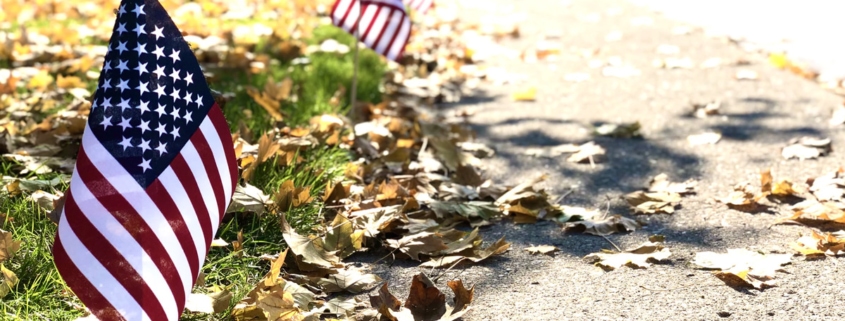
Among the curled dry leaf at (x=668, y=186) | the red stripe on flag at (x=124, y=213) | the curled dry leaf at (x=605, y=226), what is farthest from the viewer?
the curled dry leaf at (x=668, y=186)

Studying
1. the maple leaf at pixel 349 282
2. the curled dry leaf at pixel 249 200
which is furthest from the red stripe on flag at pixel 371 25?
the maple leaf at pixel 349 282

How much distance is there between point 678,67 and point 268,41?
2951mm

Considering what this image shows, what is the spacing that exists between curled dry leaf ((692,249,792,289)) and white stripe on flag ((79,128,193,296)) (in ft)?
5.16

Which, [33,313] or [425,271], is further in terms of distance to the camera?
[425,271]

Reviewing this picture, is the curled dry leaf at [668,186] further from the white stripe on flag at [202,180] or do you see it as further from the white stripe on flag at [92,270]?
the white stripe on flag at [92,270]

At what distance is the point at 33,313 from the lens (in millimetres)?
2090

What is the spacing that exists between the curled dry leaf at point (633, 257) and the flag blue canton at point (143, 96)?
1.39 metres

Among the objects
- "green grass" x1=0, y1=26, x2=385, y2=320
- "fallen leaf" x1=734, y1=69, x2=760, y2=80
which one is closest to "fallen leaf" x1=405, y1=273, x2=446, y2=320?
"green grass" x1=0, y1=26, x2=385, y2=320

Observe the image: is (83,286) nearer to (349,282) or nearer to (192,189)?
(192,189)

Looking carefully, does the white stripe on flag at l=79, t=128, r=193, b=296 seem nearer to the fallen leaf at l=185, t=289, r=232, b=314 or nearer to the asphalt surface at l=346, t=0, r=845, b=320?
the fallen leaf at l=185, t=289, r=232, b=314

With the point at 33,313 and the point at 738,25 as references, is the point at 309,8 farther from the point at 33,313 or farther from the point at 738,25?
the point at 33,313

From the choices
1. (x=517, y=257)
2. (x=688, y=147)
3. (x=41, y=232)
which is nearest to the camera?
(x=41, y=232)

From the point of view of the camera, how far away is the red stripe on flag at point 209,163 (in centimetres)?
184

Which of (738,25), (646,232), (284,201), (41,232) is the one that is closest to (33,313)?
(41,232)
